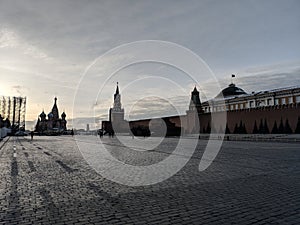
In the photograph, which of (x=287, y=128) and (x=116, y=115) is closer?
(x=287, y=128)

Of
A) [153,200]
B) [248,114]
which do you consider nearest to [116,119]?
[248,114]

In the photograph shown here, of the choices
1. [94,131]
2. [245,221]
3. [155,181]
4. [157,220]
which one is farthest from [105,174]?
[94,131]

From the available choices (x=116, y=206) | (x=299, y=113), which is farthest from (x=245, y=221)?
(x=299, y=113)

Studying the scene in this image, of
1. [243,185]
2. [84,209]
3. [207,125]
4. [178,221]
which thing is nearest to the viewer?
[178,221]

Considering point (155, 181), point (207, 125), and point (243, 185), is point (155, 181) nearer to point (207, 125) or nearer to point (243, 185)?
point (243, 185)

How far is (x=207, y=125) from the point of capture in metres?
48.1

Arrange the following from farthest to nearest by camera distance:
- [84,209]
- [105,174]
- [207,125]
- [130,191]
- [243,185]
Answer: [207,125]
[105,174]
[243,185]
[130,191]
[84,209]

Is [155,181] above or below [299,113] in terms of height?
below

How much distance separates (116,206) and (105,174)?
336cm

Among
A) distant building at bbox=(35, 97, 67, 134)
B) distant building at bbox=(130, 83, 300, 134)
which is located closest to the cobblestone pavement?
distant building at bbox=(130, 83, 300, 134)

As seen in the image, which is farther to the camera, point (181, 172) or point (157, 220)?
point (181, 172)

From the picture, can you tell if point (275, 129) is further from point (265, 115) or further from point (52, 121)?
point (52, 121)

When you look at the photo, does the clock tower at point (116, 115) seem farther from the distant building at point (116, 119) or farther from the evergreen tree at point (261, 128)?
the evergreen tree at point (261, 128)

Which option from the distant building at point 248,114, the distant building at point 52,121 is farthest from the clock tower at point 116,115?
the distant building at point 52,121
